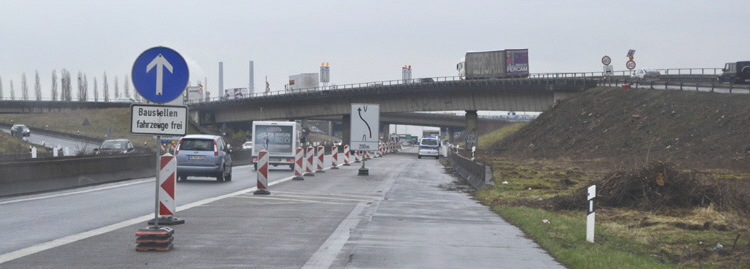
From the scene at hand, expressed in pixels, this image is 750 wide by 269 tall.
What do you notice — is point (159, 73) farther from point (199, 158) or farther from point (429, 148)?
point (429, 148)

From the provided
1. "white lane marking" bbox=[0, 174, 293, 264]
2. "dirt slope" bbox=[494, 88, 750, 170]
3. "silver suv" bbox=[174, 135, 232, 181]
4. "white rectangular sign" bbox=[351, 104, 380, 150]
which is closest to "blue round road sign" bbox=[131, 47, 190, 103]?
"white lane marking" bbox=[0, 174, 293, 264]

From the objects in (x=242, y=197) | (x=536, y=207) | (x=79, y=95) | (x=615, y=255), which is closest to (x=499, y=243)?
(x=615, y=255)

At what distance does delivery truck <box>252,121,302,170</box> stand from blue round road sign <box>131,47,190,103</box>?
1219 inches

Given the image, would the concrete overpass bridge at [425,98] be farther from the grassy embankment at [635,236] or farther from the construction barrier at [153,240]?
the construction barrier at [153,240]

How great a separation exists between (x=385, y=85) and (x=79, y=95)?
78.8m

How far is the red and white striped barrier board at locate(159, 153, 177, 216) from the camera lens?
13.0m

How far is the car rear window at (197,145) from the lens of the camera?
97.1 ft

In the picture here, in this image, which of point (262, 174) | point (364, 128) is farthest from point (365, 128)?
point (262, 174)

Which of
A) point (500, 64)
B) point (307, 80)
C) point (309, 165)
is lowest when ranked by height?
point (309, 165)

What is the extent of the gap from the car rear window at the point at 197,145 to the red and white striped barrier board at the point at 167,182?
1608cm

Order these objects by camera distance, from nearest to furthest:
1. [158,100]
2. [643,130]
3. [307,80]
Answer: [158,100] → [643,130] → [307,80]

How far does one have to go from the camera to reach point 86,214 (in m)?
16.5

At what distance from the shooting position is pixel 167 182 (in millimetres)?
13266

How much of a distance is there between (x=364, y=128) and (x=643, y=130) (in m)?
19.7
